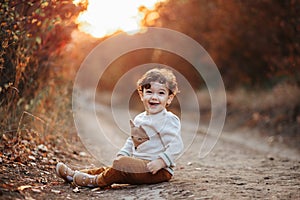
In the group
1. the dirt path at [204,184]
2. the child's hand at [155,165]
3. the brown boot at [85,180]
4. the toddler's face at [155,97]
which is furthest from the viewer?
the toddler's face at [155,97]

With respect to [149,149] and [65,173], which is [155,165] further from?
[65,173]

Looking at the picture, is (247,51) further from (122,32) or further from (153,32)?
(122,32)

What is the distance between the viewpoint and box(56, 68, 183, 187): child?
3.90 metres

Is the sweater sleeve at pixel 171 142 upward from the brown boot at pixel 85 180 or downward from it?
upward

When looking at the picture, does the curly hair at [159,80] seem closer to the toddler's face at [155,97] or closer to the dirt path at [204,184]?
the toddler's face at [155,97]

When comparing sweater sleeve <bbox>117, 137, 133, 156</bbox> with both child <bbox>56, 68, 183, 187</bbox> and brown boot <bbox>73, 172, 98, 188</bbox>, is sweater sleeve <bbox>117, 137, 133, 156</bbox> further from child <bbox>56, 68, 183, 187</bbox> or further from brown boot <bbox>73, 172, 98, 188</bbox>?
brown boot <bbox>73, 172, 98, 188</bbox>

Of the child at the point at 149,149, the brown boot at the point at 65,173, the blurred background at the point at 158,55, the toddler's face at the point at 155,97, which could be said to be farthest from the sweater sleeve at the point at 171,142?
the blurred background at the point at 158,55

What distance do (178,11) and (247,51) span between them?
4.29 metres

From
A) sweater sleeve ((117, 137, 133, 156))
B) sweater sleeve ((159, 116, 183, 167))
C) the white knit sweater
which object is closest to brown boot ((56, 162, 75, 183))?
sweater sleeve ((117, 137, 133, 156))

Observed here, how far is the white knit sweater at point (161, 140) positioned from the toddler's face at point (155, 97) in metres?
0.06

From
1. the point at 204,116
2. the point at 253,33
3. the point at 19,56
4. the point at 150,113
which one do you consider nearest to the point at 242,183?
the point at 150,113

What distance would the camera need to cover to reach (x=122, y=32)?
10672 millimetres

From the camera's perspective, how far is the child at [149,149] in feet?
12.8

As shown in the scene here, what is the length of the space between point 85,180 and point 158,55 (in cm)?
977
